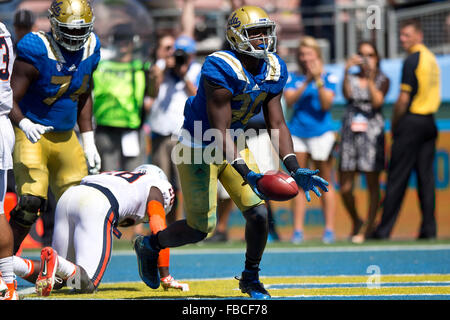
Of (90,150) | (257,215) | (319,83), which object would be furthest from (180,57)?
(257,215)

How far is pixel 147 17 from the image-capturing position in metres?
10.3

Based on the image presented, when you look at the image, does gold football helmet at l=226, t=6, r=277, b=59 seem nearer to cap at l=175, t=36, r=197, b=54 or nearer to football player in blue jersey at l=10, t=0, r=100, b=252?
football player in blue jersey at l=10, t=0, r=100, b=252

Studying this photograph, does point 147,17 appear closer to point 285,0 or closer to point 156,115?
point 156,115

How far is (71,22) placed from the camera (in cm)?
589

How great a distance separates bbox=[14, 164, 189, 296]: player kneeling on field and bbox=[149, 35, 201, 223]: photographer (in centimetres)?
316

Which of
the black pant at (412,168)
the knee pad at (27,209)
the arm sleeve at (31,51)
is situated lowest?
the black pant at (412,168)

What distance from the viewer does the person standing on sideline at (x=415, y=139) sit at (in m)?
9.40

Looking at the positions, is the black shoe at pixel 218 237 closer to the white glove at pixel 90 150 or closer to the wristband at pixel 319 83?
the wristband at pixel 319 83

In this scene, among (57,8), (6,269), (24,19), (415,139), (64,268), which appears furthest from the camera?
(415,139)

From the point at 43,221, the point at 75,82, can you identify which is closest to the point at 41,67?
the point at 75,82

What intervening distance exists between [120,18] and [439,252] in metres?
4.43

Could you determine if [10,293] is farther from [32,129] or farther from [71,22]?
[71,22]

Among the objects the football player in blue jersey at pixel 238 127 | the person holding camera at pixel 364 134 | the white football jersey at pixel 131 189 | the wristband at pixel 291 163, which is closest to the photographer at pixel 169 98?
the person holding camera at pixel 364 134

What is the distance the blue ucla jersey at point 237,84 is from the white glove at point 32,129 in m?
0.97
